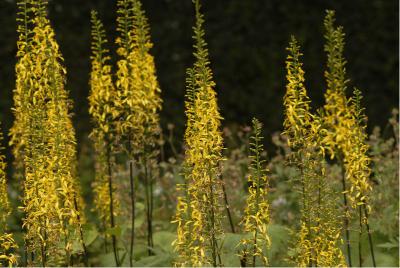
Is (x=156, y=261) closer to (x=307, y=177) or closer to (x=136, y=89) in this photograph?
(x=136, y=89)

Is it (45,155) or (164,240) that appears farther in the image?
(164,240)

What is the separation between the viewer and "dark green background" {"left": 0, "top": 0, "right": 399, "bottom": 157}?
10406 millimetres

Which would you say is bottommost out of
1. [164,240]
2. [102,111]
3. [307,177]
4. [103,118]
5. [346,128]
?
[164,240]

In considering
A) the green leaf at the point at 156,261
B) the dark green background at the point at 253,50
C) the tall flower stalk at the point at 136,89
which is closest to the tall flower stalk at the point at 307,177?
the green leaf at the point at 156,261

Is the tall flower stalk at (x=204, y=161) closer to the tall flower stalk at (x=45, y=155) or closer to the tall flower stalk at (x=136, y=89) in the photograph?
the tall flower stalk at (x=45, y=155)

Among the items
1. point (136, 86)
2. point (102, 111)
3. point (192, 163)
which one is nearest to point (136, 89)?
point (136, 86)

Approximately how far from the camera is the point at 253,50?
10.5 meters

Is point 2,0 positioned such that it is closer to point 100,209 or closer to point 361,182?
point 100,209

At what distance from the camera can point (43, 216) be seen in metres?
4.54

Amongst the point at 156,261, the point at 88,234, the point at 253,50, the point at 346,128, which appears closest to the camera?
the point at 346,128

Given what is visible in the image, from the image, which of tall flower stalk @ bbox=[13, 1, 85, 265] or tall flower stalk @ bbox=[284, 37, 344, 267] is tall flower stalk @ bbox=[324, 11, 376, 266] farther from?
tall flower stalk @ bbox=[13, 1, 85, 265]

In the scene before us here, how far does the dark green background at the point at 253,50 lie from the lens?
10.4 meters

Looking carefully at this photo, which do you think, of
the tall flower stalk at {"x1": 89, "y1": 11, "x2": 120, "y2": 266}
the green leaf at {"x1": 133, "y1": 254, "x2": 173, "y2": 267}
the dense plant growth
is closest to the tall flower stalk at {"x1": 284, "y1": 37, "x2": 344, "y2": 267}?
the dense plant growth

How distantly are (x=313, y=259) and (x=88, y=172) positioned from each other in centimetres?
621
